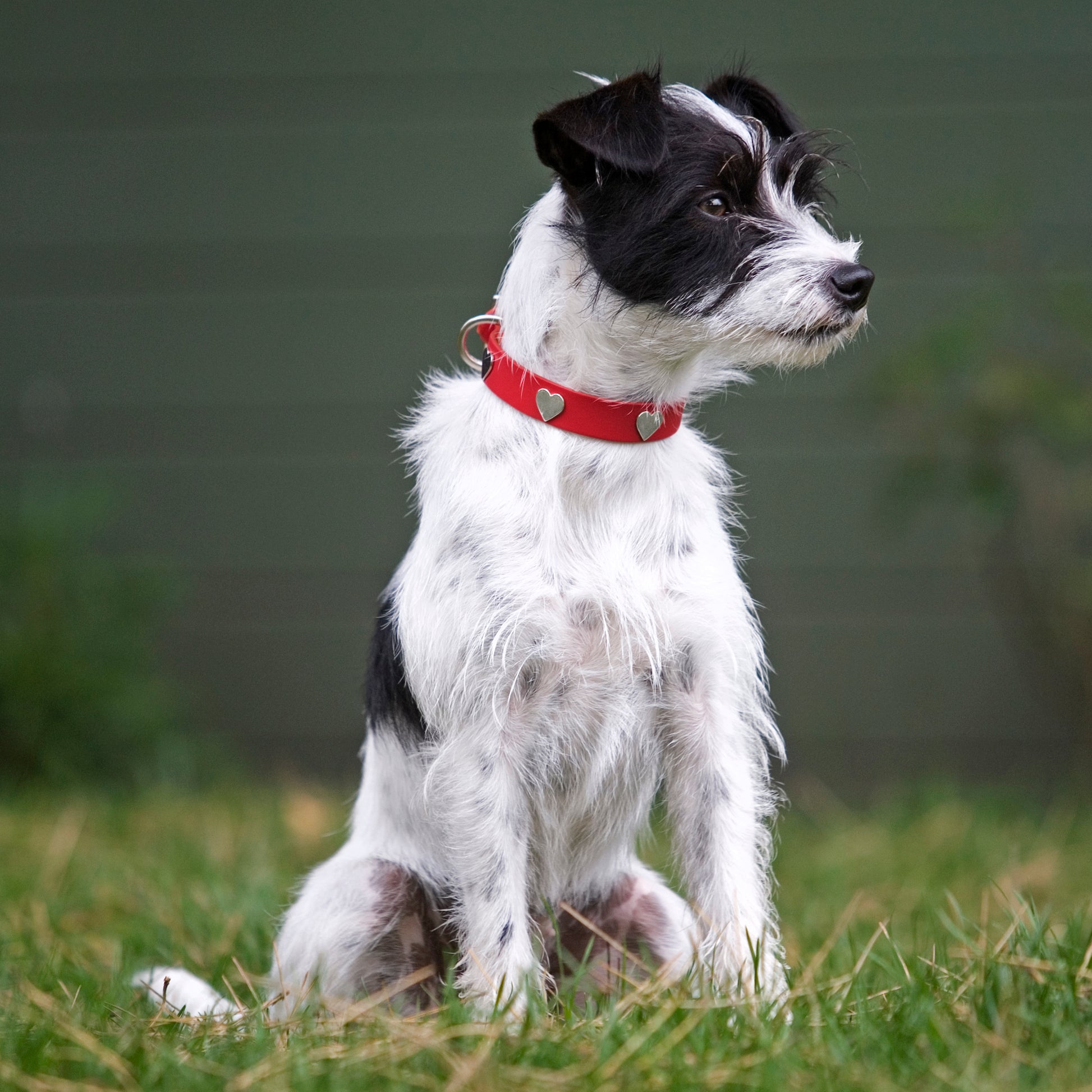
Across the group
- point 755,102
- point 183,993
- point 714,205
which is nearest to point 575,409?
point 714,205

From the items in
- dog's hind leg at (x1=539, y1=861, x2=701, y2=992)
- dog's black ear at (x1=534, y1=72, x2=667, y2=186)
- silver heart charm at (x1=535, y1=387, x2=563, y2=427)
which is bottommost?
dog's hind leg at (x1=539, y1=861, x2=701, y2=992)

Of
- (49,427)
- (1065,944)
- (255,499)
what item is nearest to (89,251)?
(49,427)

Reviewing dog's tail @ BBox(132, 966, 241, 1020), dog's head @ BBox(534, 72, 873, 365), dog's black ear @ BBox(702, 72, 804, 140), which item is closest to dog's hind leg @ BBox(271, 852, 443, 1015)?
dog's tail @ BBox(132, 966, 241, 1020)

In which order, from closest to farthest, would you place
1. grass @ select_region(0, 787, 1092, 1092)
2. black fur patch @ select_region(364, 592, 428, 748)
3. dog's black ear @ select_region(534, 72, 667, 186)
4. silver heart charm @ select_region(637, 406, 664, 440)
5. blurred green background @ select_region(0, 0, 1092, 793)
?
grass @ select_region(0, 787, 1092, 1092) < dog's black ear @ select_region(534, 72, 667, 186) < silver heart charm @ select_region(637, 406, 664, 440) < black fur patch @ select_region(364, 592, 428, 748) < blurred green background @ select_region(0, 0, 1092, 793)

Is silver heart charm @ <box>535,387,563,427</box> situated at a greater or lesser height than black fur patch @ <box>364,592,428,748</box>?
greater

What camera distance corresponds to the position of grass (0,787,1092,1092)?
182 cm

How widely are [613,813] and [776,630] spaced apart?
3.04m

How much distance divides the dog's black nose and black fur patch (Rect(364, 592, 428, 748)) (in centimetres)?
100

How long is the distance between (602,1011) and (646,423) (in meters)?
1.00

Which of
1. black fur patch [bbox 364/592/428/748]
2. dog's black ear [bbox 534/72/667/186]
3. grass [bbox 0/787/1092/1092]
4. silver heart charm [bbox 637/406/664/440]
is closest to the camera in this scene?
grass [bbox 0/787/1092/1092]

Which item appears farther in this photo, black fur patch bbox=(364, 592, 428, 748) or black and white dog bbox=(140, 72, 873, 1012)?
black fur patch bbox=(364, 592, 428, 748)

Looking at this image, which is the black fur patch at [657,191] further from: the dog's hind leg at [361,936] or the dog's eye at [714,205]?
the dog's hind leg at [361,936]

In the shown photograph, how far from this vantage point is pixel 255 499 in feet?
18.2

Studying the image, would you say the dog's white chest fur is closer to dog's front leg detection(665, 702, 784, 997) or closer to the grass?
dog's front leg detection(665, 702, 784, 997)
